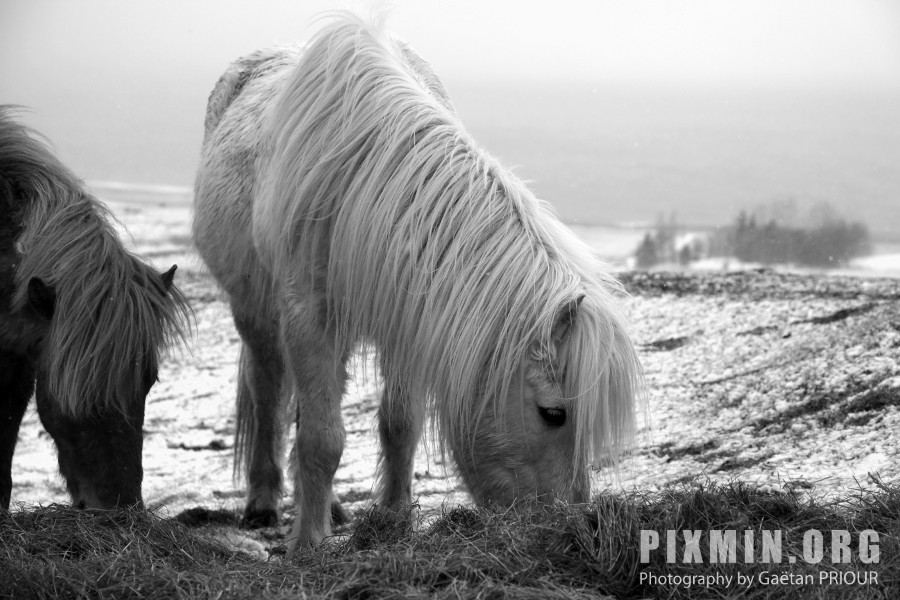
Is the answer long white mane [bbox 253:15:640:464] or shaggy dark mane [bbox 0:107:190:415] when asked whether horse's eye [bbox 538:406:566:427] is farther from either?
shaggy dark mane [bbox 0:107:190:415]

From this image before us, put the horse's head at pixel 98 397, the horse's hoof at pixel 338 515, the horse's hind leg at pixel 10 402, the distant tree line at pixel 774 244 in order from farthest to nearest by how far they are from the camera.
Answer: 1. the distant tree line at pixel 774 244
2. the horse's hoof at pixel 338 515
3. the horse's hind leg at pixel 10 402
4. the horse's head at pixel 98 397

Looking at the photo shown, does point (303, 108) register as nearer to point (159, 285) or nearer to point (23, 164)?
point (159, 285)

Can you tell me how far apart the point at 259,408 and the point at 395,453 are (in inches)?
37.1

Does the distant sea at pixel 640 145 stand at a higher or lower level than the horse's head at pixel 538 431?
higher

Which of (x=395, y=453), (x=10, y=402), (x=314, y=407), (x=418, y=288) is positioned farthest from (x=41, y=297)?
(x=395, y=453)

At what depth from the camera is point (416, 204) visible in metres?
2.79

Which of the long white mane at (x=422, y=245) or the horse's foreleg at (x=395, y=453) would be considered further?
the horse's foreleg at (x=395, y=453)

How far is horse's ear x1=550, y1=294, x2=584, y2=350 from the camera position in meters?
2.49

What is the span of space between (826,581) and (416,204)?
1531 mm

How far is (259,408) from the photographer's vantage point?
4.19m

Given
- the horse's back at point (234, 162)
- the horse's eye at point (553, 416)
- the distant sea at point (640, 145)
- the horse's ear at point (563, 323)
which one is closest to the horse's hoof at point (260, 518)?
the horse's back at point (234, 162)

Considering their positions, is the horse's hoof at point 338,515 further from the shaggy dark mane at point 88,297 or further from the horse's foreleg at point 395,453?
the shaggy dark mane at point 88,297

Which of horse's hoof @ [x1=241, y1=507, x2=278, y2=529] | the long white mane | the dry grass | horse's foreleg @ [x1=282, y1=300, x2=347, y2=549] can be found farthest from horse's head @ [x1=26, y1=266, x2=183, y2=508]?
horse's hoof @ [x1=241, y1=507, x2=278, y2=529]

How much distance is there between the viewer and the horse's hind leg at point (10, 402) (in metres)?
2.96
